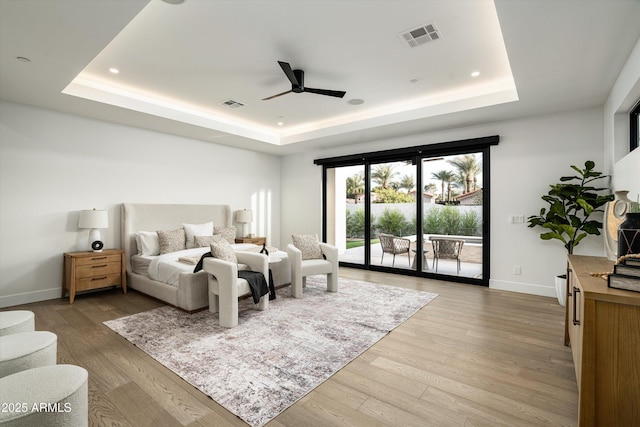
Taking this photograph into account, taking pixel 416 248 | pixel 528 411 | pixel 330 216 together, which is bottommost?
pixel 528 411

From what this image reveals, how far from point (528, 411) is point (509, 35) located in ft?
9.16

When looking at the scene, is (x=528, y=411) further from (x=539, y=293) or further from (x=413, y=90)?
(x=413, y=90)

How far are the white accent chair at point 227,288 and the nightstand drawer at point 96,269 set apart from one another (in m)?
1.86

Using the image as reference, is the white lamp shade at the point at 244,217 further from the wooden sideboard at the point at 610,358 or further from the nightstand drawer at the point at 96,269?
the wooden sideboard at the point at 610,358

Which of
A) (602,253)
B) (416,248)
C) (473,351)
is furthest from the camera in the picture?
(416,248)

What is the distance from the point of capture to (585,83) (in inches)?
133

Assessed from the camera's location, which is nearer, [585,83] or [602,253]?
[585,83]

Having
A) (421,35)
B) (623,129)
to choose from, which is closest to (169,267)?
(421,35)

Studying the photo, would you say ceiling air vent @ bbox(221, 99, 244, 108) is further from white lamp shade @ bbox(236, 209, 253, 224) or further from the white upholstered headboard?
white lamp shade @ bbox(236, 209, 253, 224)

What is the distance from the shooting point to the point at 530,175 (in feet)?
14.9

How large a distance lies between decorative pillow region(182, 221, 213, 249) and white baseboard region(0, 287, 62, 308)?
1.80 metres

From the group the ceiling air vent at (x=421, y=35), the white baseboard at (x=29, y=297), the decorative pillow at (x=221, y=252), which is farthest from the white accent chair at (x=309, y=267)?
the white baseboard at (x=29, y=297)

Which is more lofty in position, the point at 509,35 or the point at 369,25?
the point at 369,25

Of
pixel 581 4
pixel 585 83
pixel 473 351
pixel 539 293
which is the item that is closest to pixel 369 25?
pixel 581 4
